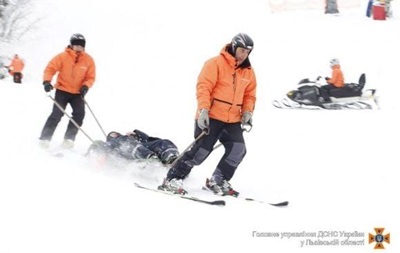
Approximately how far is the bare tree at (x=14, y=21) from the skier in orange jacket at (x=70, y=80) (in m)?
18.3

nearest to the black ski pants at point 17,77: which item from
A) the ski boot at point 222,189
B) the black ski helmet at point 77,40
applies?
the black ski helmet at point 77,40

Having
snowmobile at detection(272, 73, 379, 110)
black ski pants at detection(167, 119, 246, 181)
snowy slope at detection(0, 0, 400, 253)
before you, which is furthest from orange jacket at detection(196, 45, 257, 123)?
snowmobile at detection(272, 73, 379, 110)

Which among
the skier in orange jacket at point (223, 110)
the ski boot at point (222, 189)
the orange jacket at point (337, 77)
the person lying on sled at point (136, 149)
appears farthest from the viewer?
the orange jacket at point (337, 77)

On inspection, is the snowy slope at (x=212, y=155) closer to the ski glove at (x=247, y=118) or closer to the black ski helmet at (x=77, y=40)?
the ski glove at (x=247, y=118)

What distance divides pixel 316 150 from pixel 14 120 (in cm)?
506

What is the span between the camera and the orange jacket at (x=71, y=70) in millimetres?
8172

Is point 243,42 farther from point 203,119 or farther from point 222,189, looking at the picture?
point 222,189

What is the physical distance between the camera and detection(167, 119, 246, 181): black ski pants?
20.3 feet

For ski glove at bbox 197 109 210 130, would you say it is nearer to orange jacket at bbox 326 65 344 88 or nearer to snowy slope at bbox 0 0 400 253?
snowy slope at bbox 0 0 400 253

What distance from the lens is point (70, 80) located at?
325 inches

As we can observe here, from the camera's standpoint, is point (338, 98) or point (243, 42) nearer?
point (243, 42)

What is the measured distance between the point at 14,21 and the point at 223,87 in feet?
72.6

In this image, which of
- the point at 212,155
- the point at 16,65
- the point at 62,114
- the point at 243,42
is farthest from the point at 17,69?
the point at 243,42

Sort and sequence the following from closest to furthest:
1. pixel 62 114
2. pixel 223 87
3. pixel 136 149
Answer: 1. pixel 223 87
2. pixel 136 149
3. pixel 62 114
